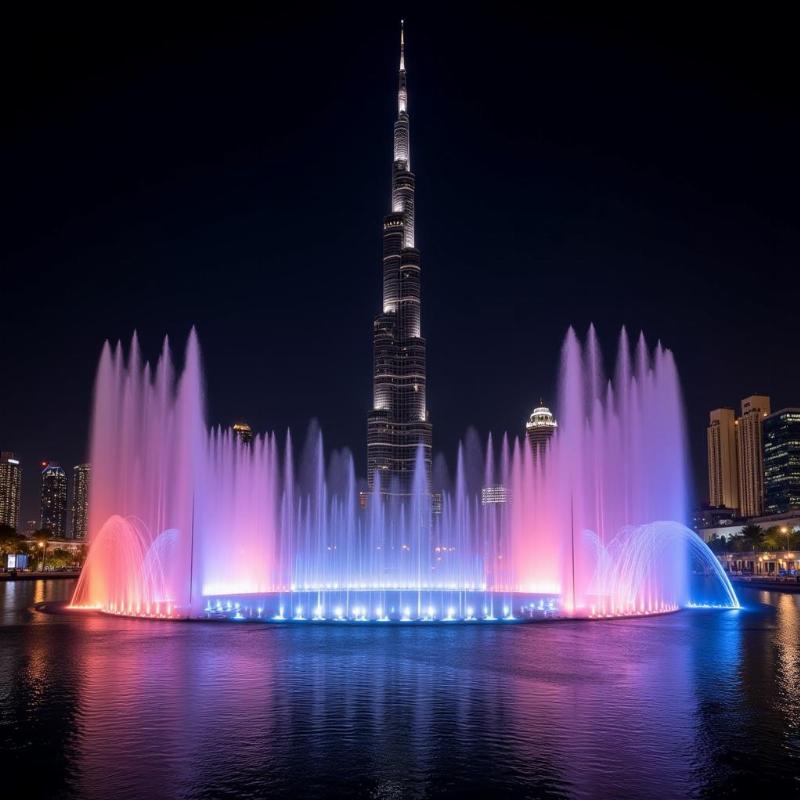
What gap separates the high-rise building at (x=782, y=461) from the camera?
7042 inches

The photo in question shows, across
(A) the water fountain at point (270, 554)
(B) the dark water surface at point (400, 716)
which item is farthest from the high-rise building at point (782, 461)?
(B) the dark water surface at point (400, 716)

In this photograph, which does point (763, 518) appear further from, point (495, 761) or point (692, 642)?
point (495, 761)

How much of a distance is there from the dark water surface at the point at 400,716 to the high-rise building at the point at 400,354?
6281 inches

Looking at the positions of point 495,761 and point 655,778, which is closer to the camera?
point 655,778

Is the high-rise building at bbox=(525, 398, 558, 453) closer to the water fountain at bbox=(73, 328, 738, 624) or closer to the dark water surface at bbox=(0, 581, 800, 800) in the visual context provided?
the water fountain at bbox=(73, 328, 738, 624)

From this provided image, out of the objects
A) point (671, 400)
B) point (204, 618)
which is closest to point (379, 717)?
point (204, 618)

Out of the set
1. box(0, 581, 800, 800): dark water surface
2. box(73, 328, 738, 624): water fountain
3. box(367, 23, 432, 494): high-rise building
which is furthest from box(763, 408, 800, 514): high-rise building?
box(0, 581, 800, 800): dark water surface

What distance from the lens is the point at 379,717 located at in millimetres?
13461

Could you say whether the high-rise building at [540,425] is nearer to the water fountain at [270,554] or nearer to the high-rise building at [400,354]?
the high-rise building at [400,354]

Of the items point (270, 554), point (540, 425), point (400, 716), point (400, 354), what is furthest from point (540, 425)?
point (400, 716)

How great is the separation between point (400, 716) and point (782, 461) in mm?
191099

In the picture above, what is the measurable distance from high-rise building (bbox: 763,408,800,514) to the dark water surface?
566ft

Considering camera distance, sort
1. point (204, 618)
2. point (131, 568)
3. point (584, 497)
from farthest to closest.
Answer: point (584, 497), point (131, 568), point (204, 618)

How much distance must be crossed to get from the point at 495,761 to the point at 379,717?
305cm
